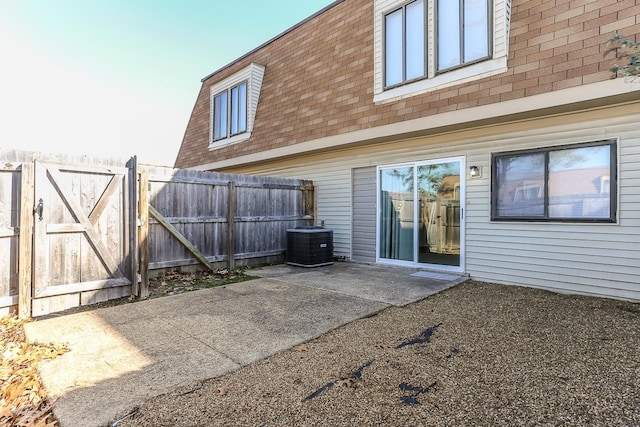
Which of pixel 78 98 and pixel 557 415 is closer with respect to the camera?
pixel 557 415

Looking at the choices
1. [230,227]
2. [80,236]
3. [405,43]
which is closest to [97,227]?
[80,236]

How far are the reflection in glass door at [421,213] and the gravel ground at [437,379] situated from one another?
2634 mm

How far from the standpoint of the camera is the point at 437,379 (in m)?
2.49

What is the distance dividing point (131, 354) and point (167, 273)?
3279mm

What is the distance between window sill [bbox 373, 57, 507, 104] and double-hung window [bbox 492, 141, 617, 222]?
1.36 meters

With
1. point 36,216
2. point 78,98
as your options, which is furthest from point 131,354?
point 78,98

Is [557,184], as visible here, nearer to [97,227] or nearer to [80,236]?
[97,227]

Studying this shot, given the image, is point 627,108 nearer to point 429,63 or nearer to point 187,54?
point 429,63

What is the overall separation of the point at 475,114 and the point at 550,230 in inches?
84.6

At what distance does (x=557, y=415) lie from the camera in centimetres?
204

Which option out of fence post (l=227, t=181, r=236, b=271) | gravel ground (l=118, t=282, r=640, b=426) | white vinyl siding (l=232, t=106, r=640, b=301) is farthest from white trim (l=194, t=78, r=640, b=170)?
gravel ground (l=118, t=282, r=640, b=426)

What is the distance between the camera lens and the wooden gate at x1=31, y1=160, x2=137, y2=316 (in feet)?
13.4

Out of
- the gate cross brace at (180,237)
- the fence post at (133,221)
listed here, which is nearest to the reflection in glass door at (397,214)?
the gate cross brace at (180,237)

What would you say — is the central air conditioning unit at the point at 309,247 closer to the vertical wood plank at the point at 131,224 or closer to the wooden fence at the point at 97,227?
the wooden fence at the point at 97,227
